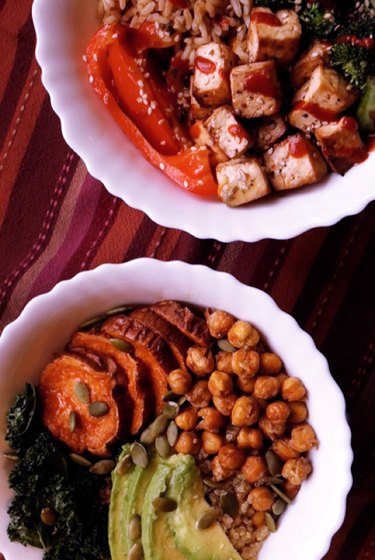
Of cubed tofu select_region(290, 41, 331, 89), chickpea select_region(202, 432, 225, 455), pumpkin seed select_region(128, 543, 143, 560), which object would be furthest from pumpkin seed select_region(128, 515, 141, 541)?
cubed tofu select_region(290, 41, 331, 89)

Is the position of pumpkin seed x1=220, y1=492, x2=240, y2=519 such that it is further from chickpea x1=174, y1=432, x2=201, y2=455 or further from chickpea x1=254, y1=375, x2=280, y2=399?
chickpea x1=254, y1=375, x2=280, y2=399

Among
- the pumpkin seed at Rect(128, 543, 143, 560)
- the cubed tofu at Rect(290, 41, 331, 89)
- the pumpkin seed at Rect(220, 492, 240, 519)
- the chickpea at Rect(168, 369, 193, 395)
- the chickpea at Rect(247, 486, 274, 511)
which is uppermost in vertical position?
the cubed tofu at Rect(290, 41, 331, 89)

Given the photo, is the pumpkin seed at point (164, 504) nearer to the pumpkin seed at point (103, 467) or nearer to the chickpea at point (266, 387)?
the pumpkin seed at point (103, 467)

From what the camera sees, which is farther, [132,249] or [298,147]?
[132,249]

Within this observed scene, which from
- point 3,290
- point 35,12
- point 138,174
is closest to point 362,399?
point 138,174

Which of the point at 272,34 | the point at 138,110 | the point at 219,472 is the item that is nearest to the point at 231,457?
the point at 219,472

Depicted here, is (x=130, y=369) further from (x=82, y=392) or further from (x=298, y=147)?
(x=298, y=147)
